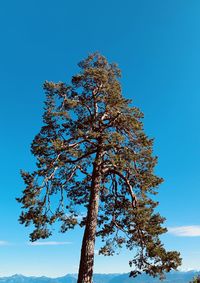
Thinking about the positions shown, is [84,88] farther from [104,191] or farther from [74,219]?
[74,219]

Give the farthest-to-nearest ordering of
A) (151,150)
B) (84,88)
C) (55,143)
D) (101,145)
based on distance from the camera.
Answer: (84,88) < (151,150) < (101,145) < (55,143)

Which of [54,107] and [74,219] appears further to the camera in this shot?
[54,107]

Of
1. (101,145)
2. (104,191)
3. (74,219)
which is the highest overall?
(101,145)

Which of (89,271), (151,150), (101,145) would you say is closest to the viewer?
(89,271)

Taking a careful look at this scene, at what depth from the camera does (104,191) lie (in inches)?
790

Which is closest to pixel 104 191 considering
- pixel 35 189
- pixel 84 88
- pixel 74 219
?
pixel 74 219

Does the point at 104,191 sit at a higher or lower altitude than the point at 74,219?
higher

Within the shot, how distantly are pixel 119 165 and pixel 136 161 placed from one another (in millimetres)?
1967

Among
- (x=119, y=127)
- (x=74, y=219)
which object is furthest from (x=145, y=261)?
(x=119, y=127)

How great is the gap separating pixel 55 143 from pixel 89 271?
6.26m

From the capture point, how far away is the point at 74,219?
1802 centimetres

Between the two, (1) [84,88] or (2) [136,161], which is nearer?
(2) [136,161]

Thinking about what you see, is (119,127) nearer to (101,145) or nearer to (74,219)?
(101,145)

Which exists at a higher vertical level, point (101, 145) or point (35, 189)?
point (101, 145)
